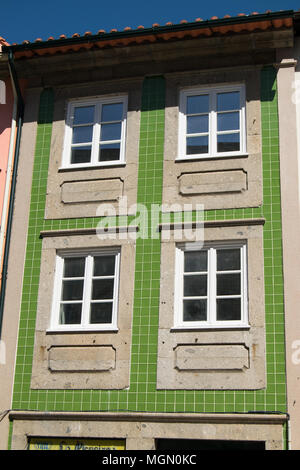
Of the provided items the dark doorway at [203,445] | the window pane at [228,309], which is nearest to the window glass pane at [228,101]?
the window pane at [228,309]

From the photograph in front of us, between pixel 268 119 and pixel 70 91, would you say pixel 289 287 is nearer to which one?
pixel 268 119

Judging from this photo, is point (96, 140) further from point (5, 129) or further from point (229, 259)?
point (229, 259)

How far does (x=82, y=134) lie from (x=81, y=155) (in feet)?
1.46

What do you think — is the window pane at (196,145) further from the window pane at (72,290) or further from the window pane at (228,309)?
the window pane at (72,290)

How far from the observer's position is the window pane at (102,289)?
12555 mm

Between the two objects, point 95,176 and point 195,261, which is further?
point 95,176

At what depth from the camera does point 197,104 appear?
1354 centimetres

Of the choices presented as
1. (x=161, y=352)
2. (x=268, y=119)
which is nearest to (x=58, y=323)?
(x=161, y=352)

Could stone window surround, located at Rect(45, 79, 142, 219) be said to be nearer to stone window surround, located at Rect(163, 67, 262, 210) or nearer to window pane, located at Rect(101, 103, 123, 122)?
window pane, located at Rect(101, 103, 123, 122)

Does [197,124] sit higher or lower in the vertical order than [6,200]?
higher

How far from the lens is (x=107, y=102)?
45.9 ft

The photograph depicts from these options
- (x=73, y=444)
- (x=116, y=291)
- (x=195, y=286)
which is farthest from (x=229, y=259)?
(x=73, y=444)

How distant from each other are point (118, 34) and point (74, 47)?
0.94 metres

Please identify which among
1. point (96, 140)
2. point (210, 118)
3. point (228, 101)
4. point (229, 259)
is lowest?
point (229, 259)
